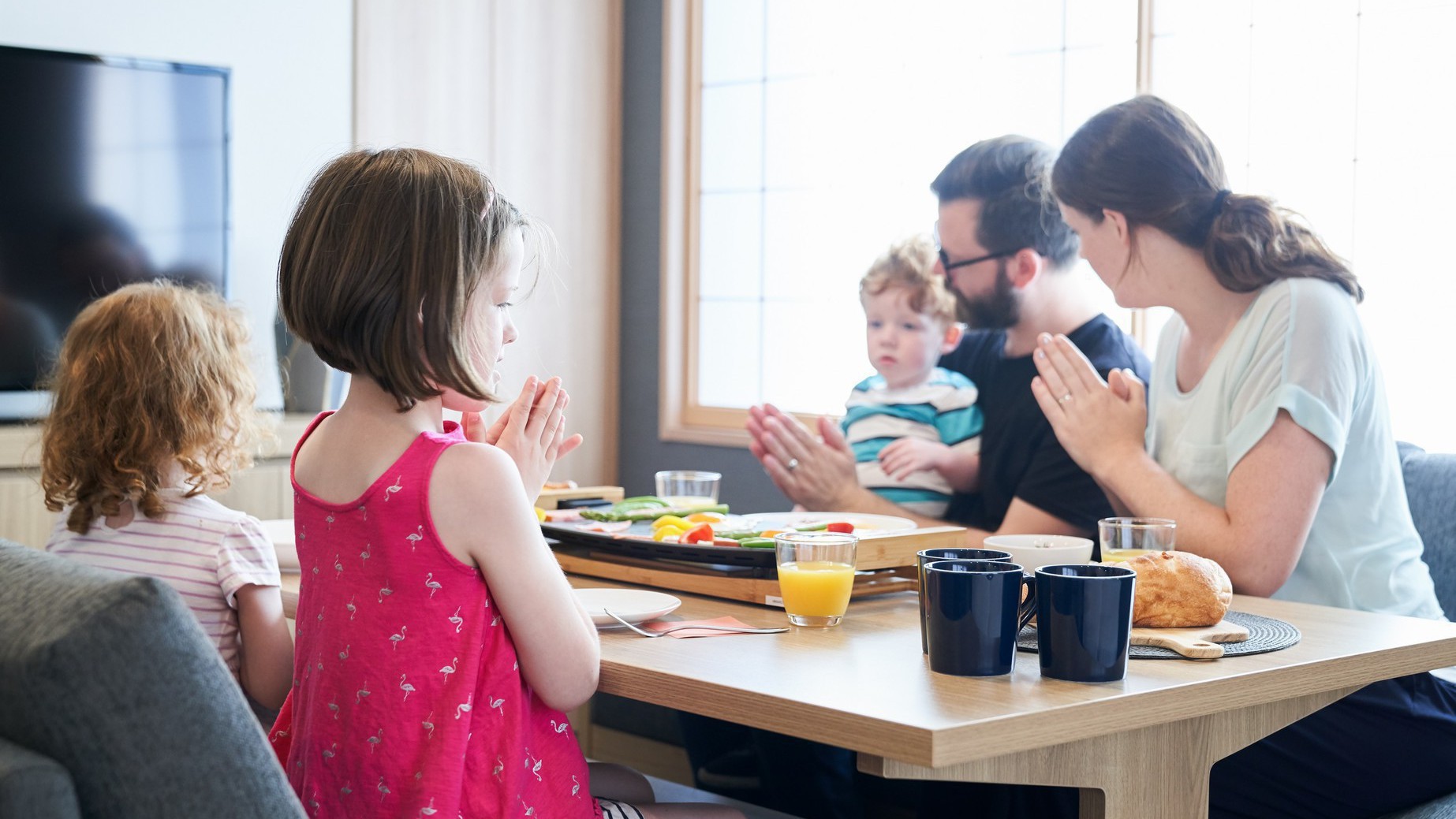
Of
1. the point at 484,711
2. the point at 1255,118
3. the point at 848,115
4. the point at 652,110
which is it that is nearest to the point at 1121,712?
the point at 484,711

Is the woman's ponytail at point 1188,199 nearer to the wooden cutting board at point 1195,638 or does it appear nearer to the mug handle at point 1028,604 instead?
the wooden cutting board at point 1195,638

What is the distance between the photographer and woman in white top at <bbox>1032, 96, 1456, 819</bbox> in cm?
160

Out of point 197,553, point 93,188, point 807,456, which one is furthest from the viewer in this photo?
point 93,188

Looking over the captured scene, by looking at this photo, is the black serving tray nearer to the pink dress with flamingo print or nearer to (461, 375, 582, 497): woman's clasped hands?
(461, 375, 582, 497): woman's clasped hands

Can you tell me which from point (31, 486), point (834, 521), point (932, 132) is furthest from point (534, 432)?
point (932, 132)

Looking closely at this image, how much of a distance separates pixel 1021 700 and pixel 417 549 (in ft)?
1.70

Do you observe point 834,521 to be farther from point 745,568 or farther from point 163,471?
point 163,471

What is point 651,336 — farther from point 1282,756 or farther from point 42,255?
point 1282,756

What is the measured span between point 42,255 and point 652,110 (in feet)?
6.21

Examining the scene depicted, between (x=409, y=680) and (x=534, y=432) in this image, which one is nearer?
(x=409, y=680)

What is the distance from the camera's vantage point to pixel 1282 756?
1.59 metres

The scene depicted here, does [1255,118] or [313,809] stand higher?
[1255,118]

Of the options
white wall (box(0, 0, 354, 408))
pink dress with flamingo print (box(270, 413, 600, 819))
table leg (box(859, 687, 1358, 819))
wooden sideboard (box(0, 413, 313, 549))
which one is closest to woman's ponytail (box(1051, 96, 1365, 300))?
table leg (box(859, 687, 1358, 819))

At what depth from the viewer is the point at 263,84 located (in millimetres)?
3547
